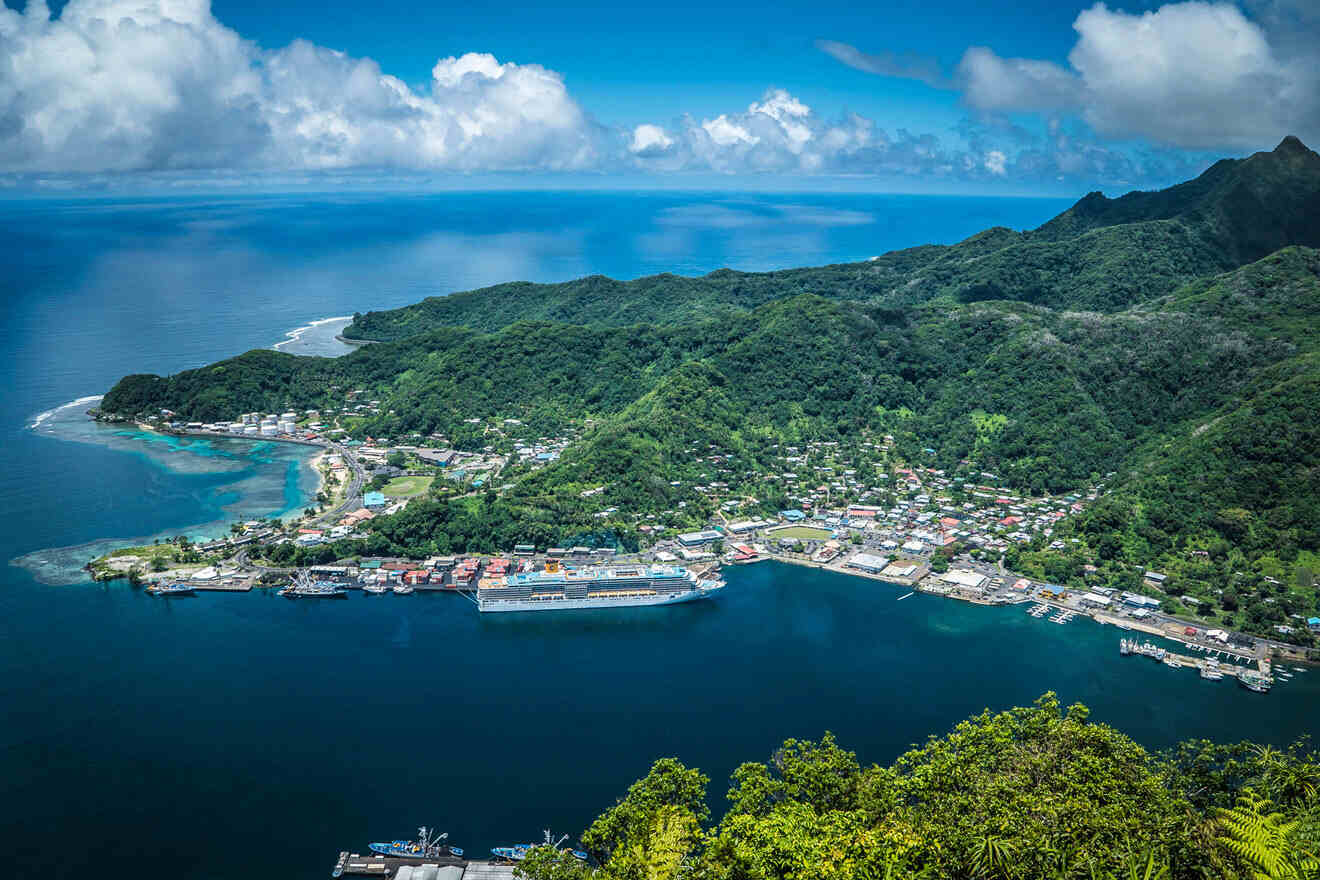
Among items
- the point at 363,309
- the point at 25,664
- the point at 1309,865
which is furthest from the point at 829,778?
the point at 363,309

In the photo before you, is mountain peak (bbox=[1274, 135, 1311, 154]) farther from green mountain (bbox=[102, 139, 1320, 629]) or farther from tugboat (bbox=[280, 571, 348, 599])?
tugboat (bbox=[280, 571, 348, 599])

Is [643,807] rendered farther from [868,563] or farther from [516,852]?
[868,563]

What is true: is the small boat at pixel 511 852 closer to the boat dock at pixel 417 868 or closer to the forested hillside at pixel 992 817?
the boat dock at pixel 417 868

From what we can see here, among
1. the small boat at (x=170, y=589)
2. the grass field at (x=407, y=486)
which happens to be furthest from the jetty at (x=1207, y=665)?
the small boat at (x=170, y=589)

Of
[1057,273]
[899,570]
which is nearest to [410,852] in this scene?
[899,570]

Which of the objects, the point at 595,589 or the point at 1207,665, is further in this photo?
the point at 595,589
